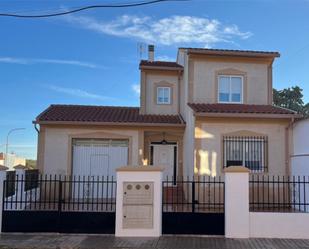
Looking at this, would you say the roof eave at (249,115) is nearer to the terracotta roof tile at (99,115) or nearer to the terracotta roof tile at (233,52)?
the terracotta roof tile at (99,115)

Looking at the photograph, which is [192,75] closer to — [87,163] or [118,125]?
[118,125]

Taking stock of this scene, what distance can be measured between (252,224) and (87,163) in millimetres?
9510

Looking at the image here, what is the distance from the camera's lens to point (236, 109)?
15320mm

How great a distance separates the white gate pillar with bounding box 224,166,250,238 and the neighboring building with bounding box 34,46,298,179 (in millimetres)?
4914

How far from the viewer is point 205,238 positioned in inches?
378

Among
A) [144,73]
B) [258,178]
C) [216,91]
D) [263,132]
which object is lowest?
[258,178]

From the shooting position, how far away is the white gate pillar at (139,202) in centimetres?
974

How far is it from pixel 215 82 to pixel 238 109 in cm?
215

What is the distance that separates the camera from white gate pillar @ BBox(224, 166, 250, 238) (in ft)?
31.6

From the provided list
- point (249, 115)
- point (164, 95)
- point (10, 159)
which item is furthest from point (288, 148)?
point (10, 159)

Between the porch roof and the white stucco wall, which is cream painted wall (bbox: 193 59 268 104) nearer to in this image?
the porch roof

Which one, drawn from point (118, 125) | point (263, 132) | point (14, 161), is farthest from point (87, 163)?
point (14, 161)

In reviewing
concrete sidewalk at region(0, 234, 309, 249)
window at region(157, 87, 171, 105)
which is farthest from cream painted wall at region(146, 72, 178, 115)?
concrete sidewalk at region(0, 234, 309, 249)

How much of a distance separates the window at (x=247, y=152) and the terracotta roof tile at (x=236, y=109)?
1.14 m
